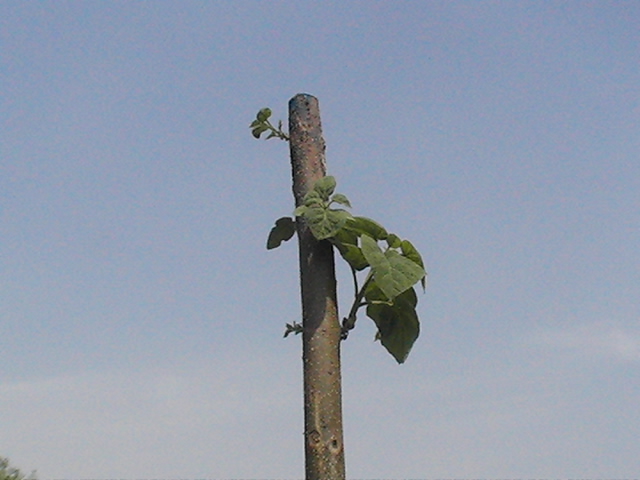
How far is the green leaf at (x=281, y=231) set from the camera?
2365 millimetres

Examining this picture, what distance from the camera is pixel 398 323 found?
236 centimetres

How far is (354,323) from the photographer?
217cm

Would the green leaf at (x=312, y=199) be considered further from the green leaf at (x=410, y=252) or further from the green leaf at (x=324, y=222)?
the green leaf at (x=410, y=252)

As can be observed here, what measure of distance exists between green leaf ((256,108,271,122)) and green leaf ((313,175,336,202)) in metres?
0.40

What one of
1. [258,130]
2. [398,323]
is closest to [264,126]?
[258,130]

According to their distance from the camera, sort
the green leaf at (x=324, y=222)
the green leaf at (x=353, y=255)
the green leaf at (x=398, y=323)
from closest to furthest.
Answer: the green leaf at (x=324, y=222) → the green leaf at (x=353, y=255) → the green leaf at (x=398, y=323)

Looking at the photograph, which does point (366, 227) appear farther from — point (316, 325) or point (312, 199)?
point (316, 325)

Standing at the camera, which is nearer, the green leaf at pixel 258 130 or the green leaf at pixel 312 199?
the green leaf at pixel 312 199

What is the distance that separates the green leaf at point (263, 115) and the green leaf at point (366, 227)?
20.2 inches

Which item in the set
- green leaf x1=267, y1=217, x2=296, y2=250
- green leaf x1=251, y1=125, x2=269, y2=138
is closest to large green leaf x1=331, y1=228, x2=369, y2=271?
green leaf x1=267, y1=217, x2=296, y2=250

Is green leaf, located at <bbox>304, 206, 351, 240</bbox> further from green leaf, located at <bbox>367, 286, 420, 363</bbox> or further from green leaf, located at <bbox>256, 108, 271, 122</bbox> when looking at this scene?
green leaf, located at <bbox>256, 108, 271, 122</bbox>

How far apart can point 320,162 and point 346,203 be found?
0.18 meters

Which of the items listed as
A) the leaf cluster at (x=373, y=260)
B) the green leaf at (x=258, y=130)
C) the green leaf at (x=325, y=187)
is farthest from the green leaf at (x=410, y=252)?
the green leaf at (x=258, y=130)

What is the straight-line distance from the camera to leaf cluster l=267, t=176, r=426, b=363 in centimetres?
211
